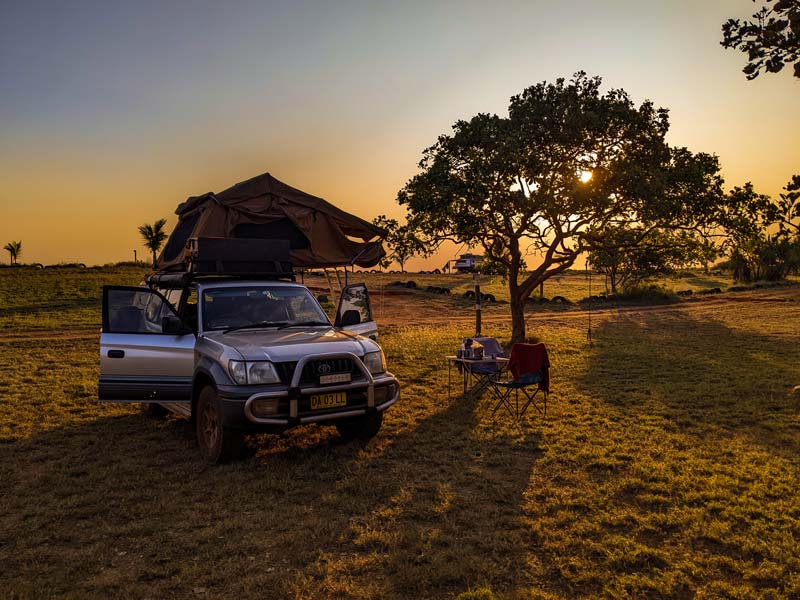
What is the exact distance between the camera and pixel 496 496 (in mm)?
5648

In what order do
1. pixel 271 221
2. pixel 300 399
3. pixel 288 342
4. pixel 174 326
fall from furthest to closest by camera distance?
pixel 271 221, pixel 174 326, pixel 288 342, pixel 300 399

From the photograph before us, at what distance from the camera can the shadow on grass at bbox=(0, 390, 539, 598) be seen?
4066mm

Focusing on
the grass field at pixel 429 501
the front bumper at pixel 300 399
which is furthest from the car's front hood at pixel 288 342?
the grass field at pixel 429 501

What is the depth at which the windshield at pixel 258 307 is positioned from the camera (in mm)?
7352

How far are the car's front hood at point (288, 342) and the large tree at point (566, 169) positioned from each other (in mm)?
9551

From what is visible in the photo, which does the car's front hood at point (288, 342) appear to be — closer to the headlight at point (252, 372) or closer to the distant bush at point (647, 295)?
the headlight at point (252, 372)

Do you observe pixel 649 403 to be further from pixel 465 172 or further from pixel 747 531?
pixel 465 172

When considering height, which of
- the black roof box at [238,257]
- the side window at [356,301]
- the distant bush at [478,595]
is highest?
the black roof box at [238,257]

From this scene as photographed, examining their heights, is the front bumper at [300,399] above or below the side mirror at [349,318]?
below

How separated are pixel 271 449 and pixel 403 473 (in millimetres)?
1876

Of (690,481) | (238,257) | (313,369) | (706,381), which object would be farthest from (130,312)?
(706,381)

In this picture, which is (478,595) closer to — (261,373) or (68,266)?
(261,373)

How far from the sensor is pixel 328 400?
249 inches

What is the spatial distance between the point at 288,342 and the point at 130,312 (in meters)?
2.52
